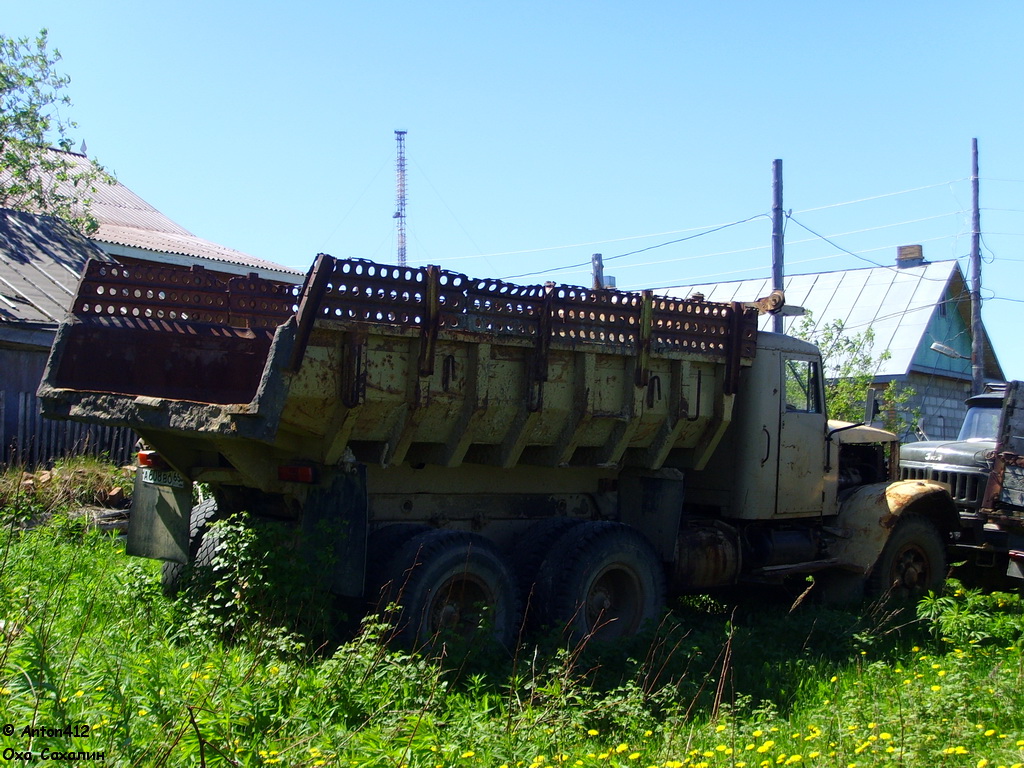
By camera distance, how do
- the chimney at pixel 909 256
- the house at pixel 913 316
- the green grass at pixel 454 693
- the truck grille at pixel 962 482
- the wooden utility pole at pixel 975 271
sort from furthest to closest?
1. the chimney at pixel 909 256
2. the house at pixel 913 316
3. the wooden utility pole at pixel 975 271
4. the truck grille at pixel 962 482
5. the green grass at pixel 454 693

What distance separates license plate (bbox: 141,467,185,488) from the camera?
680cm

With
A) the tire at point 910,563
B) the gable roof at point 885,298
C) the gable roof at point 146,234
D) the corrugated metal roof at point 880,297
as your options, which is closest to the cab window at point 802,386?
the tire at point 910,563

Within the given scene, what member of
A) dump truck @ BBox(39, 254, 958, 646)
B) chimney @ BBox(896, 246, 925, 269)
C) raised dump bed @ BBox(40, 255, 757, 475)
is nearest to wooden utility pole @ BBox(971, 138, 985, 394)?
chimney @ BBox(896, 246, 925, 269)

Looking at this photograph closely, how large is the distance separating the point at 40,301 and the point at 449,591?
399 inches

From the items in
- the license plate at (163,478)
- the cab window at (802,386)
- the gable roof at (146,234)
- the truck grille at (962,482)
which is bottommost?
the truck grille at (962,482)

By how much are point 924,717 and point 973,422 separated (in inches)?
304

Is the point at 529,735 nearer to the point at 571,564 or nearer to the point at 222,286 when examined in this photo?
the point at 571,564

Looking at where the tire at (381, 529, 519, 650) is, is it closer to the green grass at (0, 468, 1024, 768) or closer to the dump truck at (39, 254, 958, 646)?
the dump truck at (39, 254, 958, 646)

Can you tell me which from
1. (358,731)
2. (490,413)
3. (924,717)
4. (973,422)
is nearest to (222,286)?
(490,413)

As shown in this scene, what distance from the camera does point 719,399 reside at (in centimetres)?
818

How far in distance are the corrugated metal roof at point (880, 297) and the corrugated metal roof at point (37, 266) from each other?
15454 millimetres

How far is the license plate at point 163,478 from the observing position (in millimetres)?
6801

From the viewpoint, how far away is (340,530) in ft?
20.1

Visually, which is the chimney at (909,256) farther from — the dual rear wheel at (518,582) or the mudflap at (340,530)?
the mudflap at (340,530)
